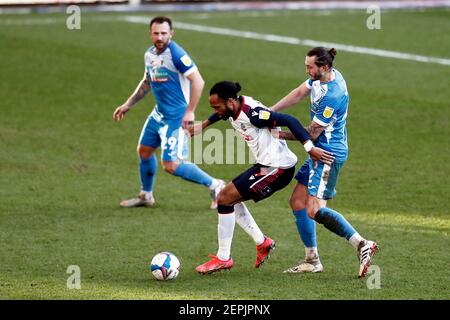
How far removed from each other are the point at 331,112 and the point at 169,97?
3.53 metres

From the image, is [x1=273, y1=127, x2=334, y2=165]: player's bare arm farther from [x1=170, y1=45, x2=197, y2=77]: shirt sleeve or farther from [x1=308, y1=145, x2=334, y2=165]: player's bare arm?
[x1=170, y1=45, x2=197, y2=77]: shirt sleeve

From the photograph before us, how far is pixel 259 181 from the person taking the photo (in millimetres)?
10422

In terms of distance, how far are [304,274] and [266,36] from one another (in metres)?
13.8

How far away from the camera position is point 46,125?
18172 millimetres

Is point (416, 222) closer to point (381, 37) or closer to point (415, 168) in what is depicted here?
point (415, 168)

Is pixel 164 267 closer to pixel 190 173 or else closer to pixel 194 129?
pixel 194 129

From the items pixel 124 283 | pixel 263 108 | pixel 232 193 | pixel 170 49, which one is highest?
Result: pixel 170 49

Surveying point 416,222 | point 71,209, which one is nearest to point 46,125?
point 71,209

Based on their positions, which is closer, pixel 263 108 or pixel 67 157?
pixel 263 108

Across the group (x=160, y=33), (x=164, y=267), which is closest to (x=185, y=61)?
(x=160, y=33)

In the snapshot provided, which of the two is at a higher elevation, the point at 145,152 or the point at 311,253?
the point at 145,152

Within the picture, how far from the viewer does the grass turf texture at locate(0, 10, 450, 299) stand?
10336 millimetres

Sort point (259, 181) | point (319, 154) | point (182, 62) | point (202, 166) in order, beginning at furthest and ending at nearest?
point (202, 166), point (182, 62), point (259, 181), point (319, 154)

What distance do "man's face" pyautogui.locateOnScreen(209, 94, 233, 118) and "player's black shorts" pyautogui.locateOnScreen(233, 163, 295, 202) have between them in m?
0.62
